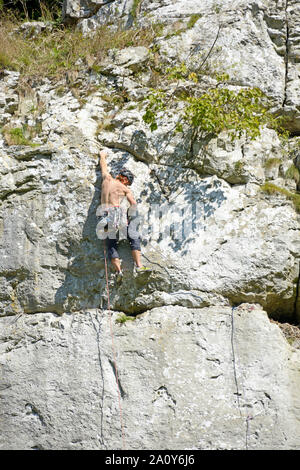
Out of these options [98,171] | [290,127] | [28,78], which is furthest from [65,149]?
[290,127]

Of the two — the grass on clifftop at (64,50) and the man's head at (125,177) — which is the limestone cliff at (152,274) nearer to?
Answer: the man's head at (125,177)

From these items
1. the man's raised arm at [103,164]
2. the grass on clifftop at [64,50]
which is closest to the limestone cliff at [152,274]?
the man's raised arm at [103,164]

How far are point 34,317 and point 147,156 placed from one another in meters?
2.62

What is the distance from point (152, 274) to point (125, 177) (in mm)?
1326

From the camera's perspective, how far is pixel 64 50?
855cm

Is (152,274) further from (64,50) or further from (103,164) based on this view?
(64,50)

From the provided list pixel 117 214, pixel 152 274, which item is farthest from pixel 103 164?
pixel 152 274

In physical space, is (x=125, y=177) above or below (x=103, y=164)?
below

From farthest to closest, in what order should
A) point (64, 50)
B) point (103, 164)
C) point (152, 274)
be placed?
point (64, 50) → point (103, 164) → point (152, 274)

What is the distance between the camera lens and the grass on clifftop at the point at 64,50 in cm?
805

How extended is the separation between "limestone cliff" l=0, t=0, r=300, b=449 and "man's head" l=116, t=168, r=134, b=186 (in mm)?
232

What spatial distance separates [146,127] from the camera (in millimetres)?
6969

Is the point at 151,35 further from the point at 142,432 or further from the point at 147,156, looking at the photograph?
the point at 142,432

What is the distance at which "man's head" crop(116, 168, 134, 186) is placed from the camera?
21.2ft
